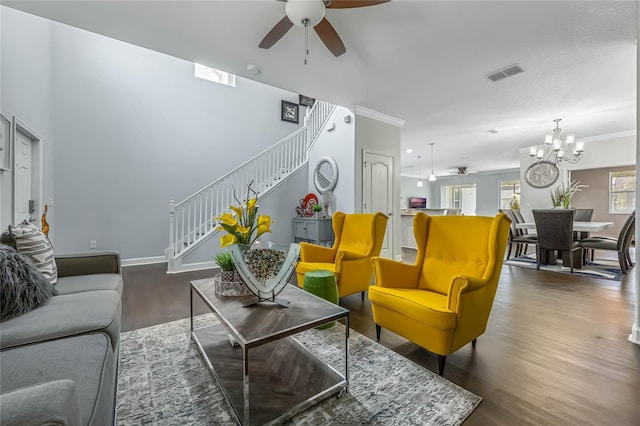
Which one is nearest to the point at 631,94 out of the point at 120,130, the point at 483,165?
the point at 483,165

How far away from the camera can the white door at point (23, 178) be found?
2990mm

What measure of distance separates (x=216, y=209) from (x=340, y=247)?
116 inches

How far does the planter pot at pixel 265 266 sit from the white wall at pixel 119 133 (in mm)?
3803

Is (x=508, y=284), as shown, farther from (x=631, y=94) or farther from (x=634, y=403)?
(x=631, y=94)

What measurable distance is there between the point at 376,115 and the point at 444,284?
3.73 m

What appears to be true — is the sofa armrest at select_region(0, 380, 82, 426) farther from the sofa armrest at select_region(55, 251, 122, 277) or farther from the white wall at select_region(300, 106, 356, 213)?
the white wall at select_region(300, 106, 356, 213)

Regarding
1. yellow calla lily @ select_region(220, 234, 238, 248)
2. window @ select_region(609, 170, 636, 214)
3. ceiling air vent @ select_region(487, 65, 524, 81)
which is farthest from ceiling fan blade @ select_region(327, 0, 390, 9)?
window @ select_region(609, 170, 636, 214)

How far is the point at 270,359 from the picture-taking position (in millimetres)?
1759

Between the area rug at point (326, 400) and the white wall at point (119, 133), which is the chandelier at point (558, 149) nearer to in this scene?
the area rug at point (326, 400)

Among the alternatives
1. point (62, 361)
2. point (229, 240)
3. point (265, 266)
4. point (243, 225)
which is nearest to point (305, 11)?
point (243, 225)

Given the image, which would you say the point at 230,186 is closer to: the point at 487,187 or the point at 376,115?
the point at 376,115

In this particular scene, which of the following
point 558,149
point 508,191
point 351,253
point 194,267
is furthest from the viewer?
point 508,191

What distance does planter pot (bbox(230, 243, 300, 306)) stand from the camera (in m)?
1.58

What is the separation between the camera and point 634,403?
57.6 inches
